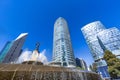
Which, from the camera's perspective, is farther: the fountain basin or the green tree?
the green tree

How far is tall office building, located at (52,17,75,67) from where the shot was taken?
110 metres

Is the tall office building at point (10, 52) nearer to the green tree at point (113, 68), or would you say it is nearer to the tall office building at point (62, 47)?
the tall office building at point (62, 47)

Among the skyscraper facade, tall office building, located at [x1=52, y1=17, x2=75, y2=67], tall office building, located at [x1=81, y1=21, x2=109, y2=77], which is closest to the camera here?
the skyscraper facade

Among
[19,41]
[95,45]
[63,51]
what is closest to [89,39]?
[95,45]

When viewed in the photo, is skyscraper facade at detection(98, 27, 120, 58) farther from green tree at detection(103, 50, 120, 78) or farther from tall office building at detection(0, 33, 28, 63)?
tall office building at detection(0, 33, 28, 63)

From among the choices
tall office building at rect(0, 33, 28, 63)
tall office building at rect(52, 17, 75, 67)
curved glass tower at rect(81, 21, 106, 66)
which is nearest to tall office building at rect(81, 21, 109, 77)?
curved glass tower at rect(81, 21, 106, 66)

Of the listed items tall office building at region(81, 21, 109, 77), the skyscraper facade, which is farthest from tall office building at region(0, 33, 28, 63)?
the skyscraper facade

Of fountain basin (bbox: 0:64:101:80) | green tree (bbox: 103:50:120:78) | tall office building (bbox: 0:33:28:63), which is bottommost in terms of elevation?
fountain basin (bbox: 0:64:101:80)

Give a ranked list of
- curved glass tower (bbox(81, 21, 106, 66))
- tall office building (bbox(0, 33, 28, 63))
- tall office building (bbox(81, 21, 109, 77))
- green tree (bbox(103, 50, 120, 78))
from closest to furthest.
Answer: green tree (bbox(103, 50, 120, 78)) → tall office building (bbox(0, 33, 28, 63)) → tall office building (bbox(81, 21, 109, 77)) → curved glass tower (bbox(81, 21, 106, 66))

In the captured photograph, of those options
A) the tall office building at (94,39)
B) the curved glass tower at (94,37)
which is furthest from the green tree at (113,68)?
the curved glass tower at (94,37)

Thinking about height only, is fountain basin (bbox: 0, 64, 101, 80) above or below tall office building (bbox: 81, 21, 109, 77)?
below

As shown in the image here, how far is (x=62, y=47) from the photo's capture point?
122562mm

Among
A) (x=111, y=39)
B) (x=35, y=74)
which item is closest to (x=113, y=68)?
(x=35, y=74)

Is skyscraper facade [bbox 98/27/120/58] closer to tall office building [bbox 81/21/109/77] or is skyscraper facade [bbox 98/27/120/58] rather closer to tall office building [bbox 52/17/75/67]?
tall office building [bbox 81/21/109/77]
